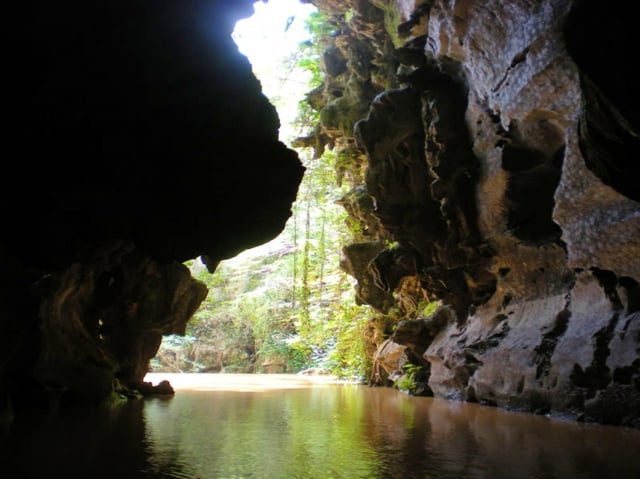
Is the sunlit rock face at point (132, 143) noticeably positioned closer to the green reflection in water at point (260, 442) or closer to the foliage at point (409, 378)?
the green reflection in water at point (260, 442)

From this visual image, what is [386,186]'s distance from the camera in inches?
488

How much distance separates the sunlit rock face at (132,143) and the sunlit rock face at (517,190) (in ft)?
11.3

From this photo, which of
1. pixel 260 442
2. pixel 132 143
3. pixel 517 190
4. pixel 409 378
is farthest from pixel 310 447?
pixel 409 378

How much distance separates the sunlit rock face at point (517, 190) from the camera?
5.48 m

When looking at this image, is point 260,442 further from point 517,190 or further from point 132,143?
point 517,190

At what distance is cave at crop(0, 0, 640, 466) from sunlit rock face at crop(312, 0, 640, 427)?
0.10 ft

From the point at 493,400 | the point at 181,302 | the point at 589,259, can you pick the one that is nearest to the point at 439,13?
the point at 589,259

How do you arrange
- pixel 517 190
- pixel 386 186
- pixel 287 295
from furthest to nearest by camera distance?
1. pixel 287 295
2. pixel 386 186
3. pixel 517 190

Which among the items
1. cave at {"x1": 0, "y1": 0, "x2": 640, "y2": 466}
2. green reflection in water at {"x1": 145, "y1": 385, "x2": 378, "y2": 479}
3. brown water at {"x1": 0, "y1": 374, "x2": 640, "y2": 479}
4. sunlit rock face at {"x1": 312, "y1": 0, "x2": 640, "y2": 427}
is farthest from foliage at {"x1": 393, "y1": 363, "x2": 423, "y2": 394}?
brown water at {"x1": 0, "y1": 374, "x2": 640, "y2": 479}

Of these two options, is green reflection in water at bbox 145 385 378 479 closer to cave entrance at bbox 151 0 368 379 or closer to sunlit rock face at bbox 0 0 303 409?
sunlit rock face at bbox 0 0 303 409

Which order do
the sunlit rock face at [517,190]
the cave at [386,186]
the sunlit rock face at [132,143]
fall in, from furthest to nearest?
1. the sunlit rock face at [517,190]
2. the cave at [386,186]
3. the sunlit rock face at [132,143]

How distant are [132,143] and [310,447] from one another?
298cm

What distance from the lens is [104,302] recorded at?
32.4 feet

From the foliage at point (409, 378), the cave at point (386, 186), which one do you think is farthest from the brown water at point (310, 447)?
the foliage at point (409, 378)
